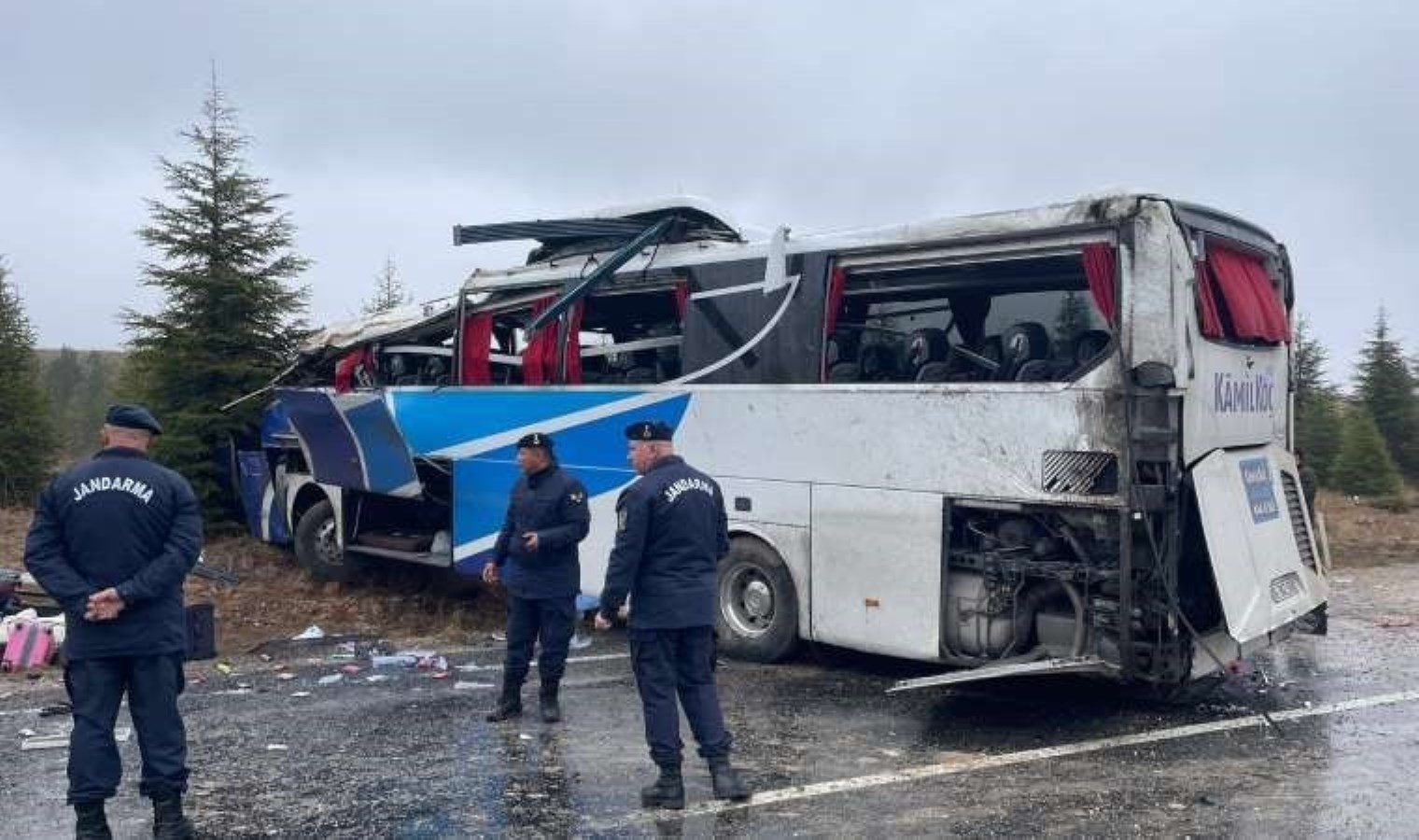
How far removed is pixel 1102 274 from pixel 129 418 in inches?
194

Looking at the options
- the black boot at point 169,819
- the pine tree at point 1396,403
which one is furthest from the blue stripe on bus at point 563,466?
the pine tree at point 1396,403

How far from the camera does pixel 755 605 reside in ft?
27.7

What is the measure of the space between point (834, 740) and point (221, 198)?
11991 mm

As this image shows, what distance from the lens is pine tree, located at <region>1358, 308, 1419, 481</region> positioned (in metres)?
31.9

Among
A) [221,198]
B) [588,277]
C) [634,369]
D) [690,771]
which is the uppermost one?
[221,198]

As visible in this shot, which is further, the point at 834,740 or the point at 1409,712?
the point at 1409,712

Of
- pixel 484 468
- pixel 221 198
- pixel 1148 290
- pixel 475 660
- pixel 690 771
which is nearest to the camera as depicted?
pixel 690 771

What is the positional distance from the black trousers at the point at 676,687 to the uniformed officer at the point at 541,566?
127 cm

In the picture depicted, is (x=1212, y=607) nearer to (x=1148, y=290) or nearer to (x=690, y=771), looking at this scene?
(x=1148, y=290)

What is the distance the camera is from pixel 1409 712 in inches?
280

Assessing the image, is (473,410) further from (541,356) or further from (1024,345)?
(1024,345)

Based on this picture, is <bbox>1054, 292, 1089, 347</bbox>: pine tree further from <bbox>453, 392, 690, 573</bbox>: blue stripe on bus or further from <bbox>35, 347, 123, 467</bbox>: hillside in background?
<bbox>35, 347, 123, 467</bbox>: hillside in background

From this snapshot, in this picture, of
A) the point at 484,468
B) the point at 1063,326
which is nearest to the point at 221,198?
the point at 484,468

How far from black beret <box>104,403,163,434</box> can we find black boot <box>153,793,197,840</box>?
1536 mm
